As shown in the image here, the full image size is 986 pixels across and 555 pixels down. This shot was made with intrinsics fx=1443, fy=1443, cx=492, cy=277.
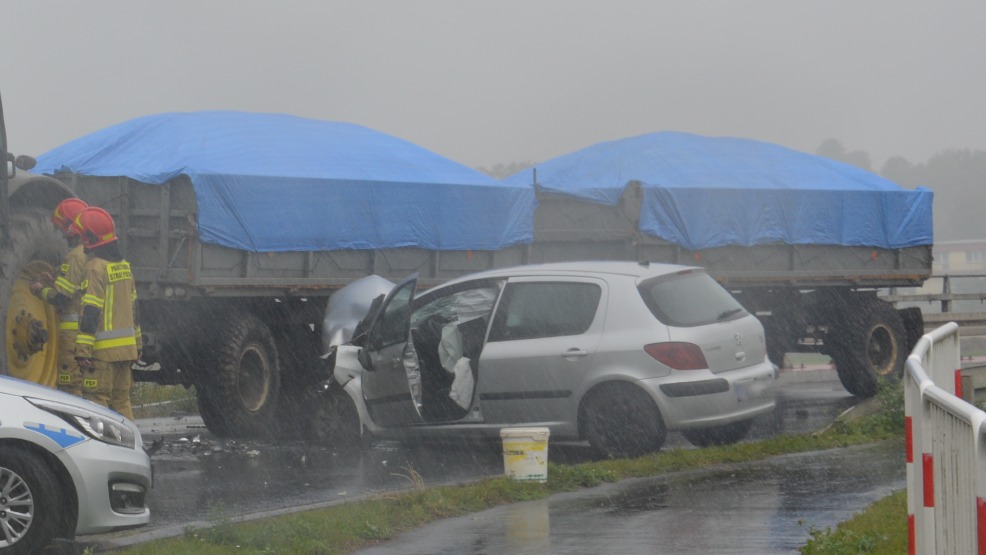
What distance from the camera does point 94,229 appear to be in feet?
34.7

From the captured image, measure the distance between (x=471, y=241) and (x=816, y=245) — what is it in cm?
515

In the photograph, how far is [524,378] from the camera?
37.7 ft

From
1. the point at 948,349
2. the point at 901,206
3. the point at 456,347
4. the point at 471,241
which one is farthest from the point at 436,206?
the point at 948,349

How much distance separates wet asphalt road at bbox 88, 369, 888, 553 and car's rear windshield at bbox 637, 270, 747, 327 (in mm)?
1325

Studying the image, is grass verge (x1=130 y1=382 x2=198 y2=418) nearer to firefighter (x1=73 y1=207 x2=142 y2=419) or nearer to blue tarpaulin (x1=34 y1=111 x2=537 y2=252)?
blue tarpaulin (x1=34 y1=111 x2=537 y2=252)

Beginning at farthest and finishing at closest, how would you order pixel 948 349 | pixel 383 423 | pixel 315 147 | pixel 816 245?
pixel 816 245, pixel 315 147, pixel 383 423, pixel 948 349

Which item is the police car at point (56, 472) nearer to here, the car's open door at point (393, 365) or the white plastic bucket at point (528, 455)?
the white plastic bucket at point (528, 455)

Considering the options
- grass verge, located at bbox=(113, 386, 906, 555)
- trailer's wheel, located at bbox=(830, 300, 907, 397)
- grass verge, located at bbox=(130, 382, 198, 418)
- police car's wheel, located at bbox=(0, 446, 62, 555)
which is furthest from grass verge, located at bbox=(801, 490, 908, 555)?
trailer's wheel, located at bbox=(830, 300, 907, 397)

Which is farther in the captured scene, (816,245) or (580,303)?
(816,245)

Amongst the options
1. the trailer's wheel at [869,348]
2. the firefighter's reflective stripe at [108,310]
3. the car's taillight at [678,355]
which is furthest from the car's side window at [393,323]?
the trailer's wheel at [869,348]

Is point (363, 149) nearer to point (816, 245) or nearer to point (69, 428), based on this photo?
point (816, 245)

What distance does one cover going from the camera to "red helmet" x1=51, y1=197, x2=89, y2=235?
11117 millimetres

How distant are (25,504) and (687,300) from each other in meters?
5.98

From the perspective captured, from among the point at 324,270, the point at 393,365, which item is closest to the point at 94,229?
the point at 393,365
